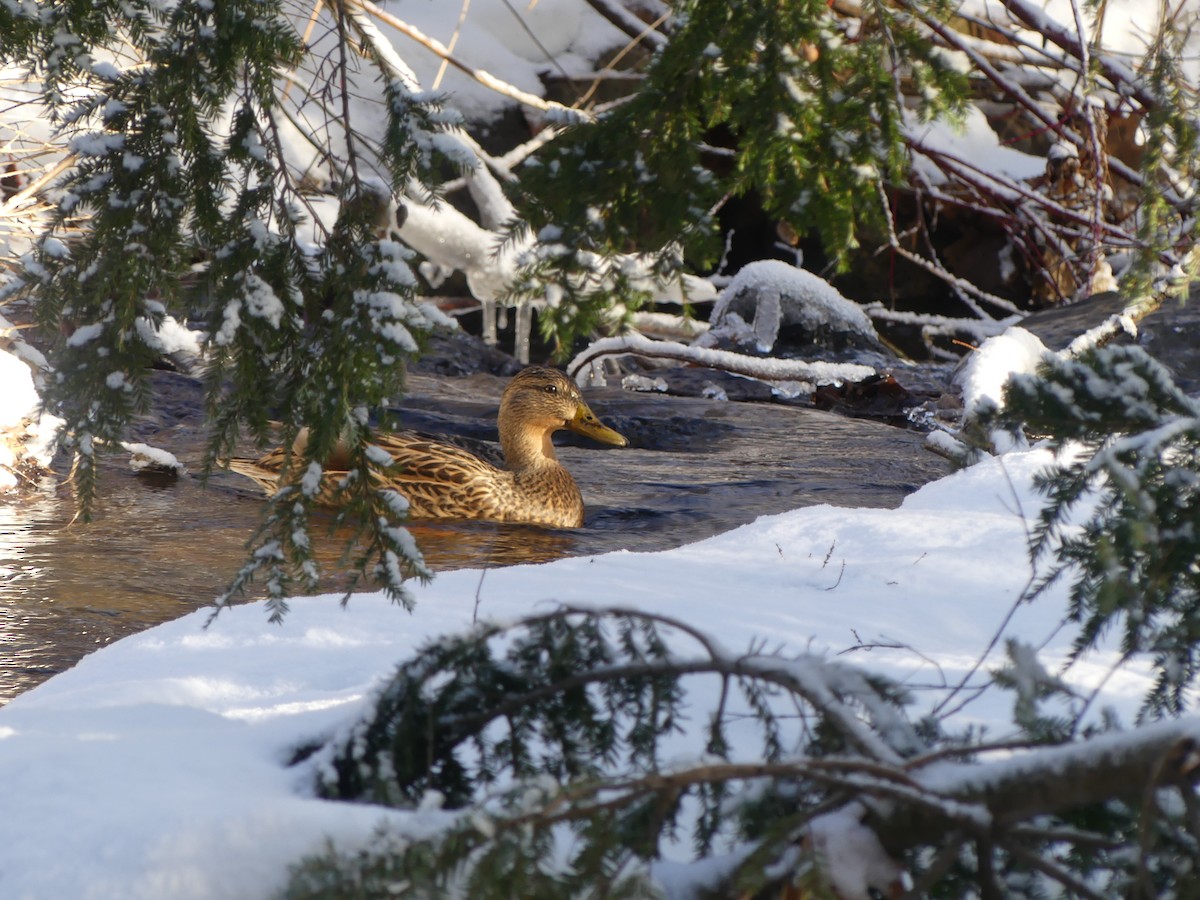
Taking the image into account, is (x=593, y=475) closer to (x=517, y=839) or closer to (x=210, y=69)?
(x=210, y=69)

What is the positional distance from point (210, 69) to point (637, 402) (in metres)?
7.06

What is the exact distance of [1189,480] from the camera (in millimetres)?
1802

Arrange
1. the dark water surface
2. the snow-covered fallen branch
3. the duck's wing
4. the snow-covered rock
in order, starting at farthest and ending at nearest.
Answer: the snow-covered rock → the snow-covered fallen branch → the duck's wing → the dark water surface

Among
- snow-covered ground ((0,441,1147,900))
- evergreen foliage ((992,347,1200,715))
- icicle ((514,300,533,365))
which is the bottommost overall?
snow-covered ground ((0,441,1147,900))

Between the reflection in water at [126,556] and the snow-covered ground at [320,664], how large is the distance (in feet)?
4.66

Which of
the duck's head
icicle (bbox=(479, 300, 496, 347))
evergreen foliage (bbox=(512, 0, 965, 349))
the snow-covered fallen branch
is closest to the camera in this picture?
evergreen foliage (bbox=(512, 0, 965, 349))

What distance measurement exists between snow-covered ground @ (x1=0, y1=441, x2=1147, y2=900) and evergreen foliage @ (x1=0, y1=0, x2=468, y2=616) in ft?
1.19

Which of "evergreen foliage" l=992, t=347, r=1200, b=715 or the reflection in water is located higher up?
"evergreen foliage" l=992, t=347, r=1200, b=715

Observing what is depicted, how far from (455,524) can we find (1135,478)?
18.7ft

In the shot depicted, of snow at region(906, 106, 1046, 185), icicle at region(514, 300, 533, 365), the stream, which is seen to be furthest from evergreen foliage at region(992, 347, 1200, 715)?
snow at region(906, 106, 1046, 185)

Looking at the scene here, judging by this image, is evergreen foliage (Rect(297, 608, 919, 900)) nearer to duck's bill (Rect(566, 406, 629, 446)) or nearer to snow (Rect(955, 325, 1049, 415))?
snow (Rect(955, 325, 1049, 415))

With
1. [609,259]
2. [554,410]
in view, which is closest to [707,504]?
[554,410]

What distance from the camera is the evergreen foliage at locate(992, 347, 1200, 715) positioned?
1786mm

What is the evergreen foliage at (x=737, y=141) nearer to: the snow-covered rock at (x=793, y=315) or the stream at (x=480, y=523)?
the stream at (x=480, y=523)
